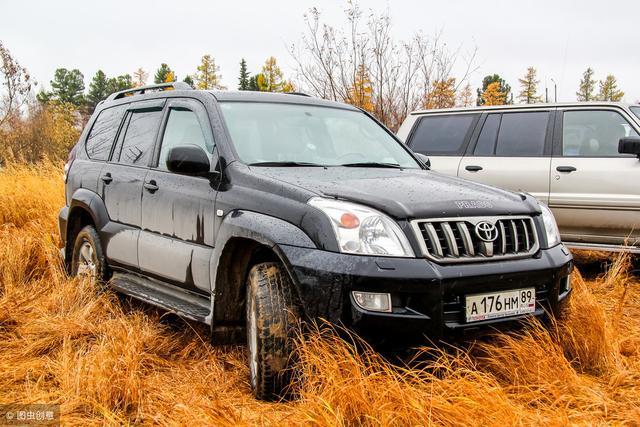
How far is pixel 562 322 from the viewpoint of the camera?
11.5 feet

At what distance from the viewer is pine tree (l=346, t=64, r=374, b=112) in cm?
1252

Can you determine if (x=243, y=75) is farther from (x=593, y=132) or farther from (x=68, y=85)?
(x=593, y=132)

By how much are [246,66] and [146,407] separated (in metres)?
80.5

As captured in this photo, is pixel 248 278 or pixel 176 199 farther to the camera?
pixel 176 199

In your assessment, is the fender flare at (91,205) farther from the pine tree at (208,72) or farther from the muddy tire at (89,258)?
the pine tree at (208,72)

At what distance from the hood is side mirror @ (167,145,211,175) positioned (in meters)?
0.32

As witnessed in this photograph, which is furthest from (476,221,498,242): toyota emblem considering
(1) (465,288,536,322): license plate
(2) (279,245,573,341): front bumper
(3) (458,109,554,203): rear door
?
(3) (458,109,554,203): rear door

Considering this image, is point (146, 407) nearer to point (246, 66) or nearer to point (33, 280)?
point (33, 280)

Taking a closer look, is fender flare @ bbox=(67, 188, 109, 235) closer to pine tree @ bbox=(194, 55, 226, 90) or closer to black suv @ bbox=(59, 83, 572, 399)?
black suv @ bbox=(59, 83, 572, 399)

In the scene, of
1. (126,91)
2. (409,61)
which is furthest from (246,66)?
(126,91)

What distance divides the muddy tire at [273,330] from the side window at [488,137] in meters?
4.33

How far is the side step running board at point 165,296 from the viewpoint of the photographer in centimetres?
378

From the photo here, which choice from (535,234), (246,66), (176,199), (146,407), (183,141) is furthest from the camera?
(246,66)

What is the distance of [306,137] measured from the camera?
13.9 ft
